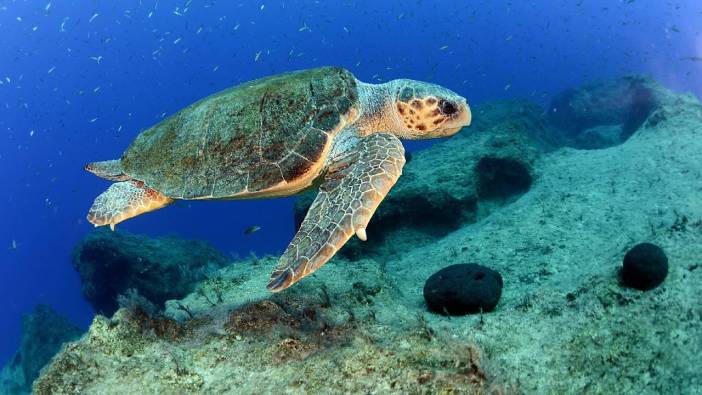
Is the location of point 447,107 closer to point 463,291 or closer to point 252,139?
point 463,291

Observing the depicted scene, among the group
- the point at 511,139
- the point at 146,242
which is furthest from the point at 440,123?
the point at 146,242

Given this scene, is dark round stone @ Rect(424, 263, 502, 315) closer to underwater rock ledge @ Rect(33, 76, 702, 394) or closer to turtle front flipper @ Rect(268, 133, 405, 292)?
underwater rock ledge @ Rect(33, 76, 702, 394)

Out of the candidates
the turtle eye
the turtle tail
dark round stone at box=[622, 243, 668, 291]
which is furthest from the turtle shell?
dark round stone at box=[622, 243, 668, 291]

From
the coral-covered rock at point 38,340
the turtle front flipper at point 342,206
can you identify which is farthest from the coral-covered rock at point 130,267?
the turtle front flipper at point 342,206

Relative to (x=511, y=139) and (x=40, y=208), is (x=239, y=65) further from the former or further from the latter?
(x=511, y=139)

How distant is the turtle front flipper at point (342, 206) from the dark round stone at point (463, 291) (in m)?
1.26

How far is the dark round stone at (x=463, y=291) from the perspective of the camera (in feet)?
12.6

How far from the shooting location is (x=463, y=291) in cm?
388

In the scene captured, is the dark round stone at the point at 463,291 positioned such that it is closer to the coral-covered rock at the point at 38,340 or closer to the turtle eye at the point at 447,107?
the turtle eye at the point at 447,107

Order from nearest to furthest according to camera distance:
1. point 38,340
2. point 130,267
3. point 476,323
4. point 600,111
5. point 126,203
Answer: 1. point 476,323
2. point 126,203
3. point 130,267
4. point 38,340
5. point 600,111

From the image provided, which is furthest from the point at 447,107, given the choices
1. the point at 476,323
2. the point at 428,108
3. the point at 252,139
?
the point at 476,323

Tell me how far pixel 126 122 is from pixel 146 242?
266ft

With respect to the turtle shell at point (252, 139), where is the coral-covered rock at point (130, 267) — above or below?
below

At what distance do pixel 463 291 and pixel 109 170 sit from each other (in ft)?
15.0
